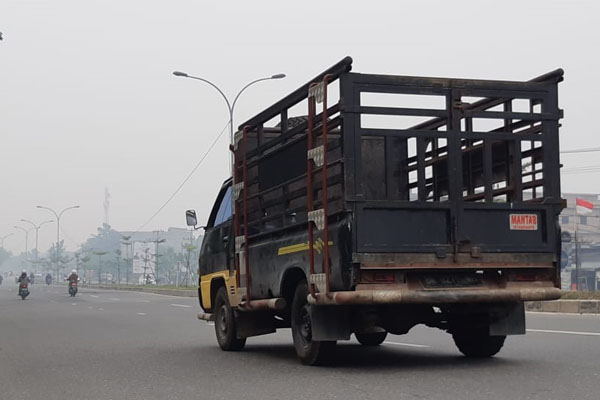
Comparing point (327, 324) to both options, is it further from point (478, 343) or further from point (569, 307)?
point (569, 307)

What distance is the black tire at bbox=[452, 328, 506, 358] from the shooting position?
9.89m

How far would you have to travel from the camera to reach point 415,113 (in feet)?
28.8

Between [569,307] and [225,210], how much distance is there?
9600 mm

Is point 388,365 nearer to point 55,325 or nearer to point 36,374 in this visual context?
point 36,374

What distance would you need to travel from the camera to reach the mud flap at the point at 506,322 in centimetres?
945

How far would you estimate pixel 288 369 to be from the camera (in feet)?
31.1

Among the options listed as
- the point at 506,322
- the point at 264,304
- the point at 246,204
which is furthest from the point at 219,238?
the point at 506,322

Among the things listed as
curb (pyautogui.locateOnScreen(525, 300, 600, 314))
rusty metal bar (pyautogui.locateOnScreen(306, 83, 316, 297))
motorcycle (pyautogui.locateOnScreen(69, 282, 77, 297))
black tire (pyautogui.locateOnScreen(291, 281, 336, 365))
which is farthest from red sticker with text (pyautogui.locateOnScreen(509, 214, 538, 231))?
motorcycle (pyautogui.locateOnScreen(69, 282, 77, 297))

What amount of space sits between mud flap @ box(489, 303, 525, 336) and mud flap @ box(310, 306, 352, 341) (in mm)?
1524

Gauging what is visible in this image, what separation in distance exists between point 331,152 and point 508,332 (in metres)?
2.56

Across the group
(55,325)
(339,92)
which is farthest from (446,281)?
(55,325)

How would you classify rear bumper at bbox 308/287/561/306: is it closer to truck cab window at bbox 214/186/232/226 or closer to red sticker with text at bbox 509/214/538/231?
red sticker with text at bbox 509/214/538/231

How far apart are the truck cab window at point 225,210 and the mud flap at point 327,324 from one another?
127 inches

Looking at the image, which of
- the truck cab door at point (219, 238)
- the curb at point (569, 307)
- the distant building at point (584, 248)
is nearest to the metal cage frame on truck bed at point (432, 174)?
the truck cab door at point (219, 238)
